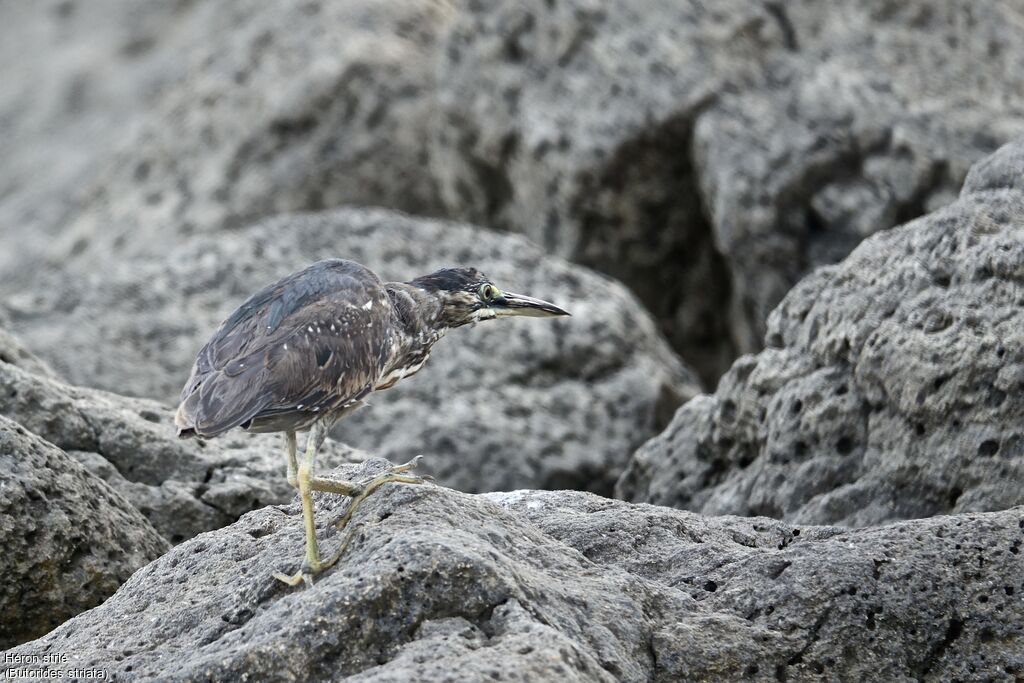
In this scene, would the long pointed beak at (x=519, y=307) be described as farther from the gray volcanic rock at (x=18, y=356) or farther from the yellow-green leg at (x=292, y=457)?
the gray volcanic rock at (x=18, y=356)

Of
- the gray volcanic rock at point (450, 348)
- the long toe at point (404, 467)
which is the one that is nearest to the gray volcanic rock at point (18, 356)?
the gray volcanic rock at point (450, 348)

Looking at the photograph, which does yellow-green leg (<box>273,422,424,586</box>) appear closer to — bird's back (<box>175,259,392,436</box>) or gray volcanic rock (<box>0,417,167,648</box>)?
bird's back (<box>175,259,392,436</box>)

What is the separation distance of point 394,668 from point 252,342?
135 cm

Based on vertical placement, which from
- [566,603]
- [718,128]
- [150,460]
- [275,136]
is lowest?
[566,603]

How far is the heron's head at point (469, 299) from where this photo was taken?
551 centimetres

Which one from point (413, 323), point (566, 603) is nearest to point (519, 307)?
point (413, 323)

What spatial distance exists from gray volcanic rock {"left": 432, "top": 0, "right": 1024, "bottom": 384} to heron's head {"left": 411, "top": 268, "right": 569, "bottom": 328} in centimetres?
230

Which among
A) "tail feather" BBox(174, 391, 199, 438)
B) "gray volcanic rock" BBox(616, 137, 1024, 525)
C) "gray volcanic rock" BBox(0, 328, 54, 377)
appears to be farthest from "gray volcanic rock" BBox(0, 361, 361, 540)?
"gray volcanic rock" BBox(616, 137, 1024, 525)

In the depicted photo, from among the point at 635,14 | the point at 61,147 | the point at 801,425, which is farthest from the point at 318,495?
the point at 61,147

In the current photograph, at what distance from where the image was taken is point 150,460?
5.76 metres

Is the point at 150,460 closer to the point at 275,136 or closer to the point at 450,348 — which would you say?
the point at 450,348

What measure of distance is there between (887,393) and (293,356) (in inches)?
75.3

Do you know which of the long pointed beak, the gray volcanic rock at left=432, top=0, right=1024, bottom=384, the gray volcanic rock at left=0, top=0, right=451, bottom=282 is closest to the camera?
the long pointed beak

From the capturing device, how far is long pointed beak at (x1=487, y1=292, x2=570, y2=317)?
570cm
